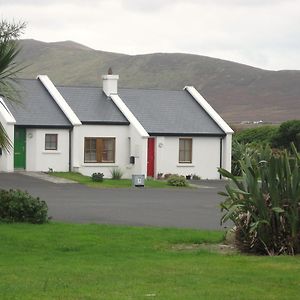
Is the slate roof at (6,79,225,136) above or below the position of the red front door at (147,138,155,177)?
above

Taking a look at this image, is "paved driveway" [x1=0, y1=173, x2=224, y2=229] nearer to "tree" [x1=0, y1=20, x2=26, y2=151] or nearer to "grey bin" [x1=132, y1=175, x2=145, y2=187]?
"grey bin" [x1=132, y1=175, x2=145, y2=187]

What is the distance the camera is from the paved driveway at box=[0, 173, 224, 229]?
859 inches

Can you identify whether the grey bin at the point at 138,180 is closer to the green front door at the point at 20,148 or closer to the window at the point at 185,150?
the green front door at the point at 20,148

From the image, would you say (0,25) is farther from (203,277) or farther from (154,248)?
(203,277)

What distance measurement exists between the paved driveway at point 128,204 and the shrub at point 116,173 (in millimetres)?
4881

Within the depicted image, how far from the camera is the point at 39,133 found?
136 ft

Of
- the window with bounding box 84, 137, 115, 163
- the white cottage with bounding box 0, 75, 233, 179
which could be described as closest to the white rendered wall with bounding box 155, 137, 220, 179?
the white cottage with bounding box 0, 75, 233, 179

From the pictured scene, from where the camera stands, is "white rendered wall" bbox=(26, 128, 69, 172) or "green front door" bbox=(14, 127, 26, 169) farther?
"white rendered wall" bbox=(26, 128, 69, 172)

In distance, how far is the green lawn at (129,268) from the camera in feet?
33.4

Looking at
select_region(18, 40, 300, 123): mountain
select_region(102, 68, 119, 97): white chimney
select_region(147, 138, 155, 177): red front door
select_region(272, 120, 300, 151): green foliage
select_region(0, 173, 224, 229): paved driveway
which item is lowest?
select_region(0, 173, 224, 229): paved driveway

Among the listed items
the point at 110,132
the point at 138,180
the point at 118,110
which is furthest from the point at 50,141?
the point at 138,180

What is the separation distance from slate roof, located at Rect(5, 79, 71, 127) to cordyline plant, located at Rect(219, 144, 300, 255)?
2605cm

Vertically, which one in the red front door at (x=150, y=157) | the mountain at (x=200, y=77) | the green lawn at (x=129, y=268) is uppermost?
the mountain at (x=200, y=77)

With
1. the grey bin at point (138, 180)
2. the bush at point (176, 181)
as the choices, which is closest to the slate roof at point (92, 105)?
the bush at point (176, 181)
